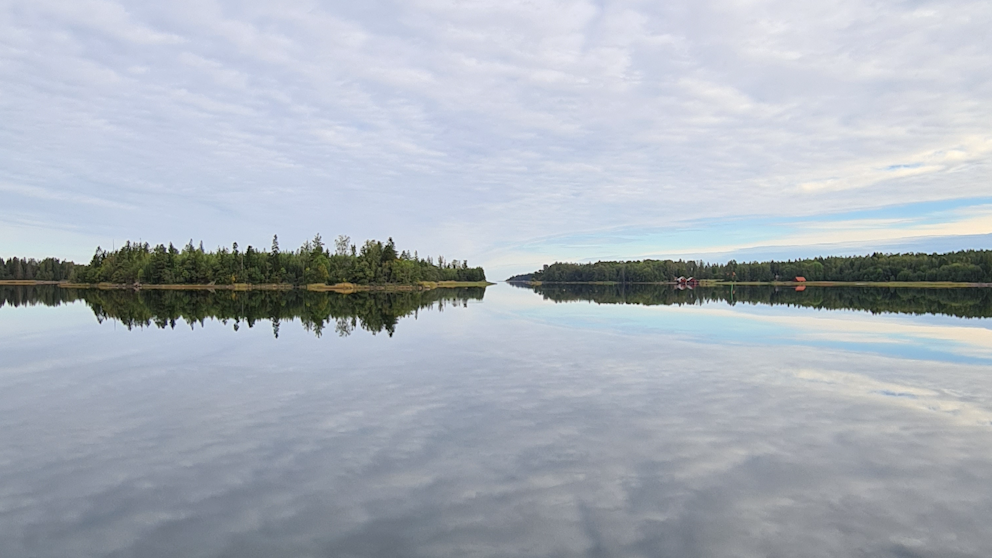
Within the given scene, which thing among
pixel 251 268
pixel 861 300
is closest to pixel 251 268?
pixel 251 268

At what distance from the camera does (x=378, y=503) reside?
9.72 metres

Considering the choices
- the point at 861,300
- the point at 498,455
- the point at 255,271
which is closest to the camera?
the point at 498,455

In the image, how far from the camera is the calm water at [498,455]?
857cm

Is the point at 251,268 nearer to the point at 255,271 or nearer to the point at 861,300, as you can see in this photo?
the point at 255,271

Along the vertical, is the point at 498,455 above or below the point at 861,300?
below

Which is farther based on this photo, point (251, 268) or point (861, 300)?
point (251, 268)

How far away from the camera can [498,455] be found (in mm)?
12273

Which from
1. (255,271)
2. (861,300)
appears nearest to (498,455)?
(861,300)

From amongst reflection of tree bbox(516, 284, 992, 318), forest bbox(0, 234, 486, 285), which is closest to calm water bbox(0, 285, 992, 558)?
reflection of tree bbox(516, 284, 992, 318)

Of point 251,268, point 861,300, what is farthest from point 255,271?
point 861,300

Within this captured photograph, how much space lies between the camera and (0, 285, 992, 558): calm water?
857cm

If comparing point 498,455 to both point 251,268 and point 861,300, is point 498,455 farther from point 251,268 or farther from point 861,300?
point 251,268

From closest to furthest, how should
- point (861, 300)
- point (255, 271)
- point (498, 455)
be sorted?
point (498, 455)
point (861, 300)
point (255, 271)

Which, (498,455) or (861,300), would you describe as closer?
(498,455)
